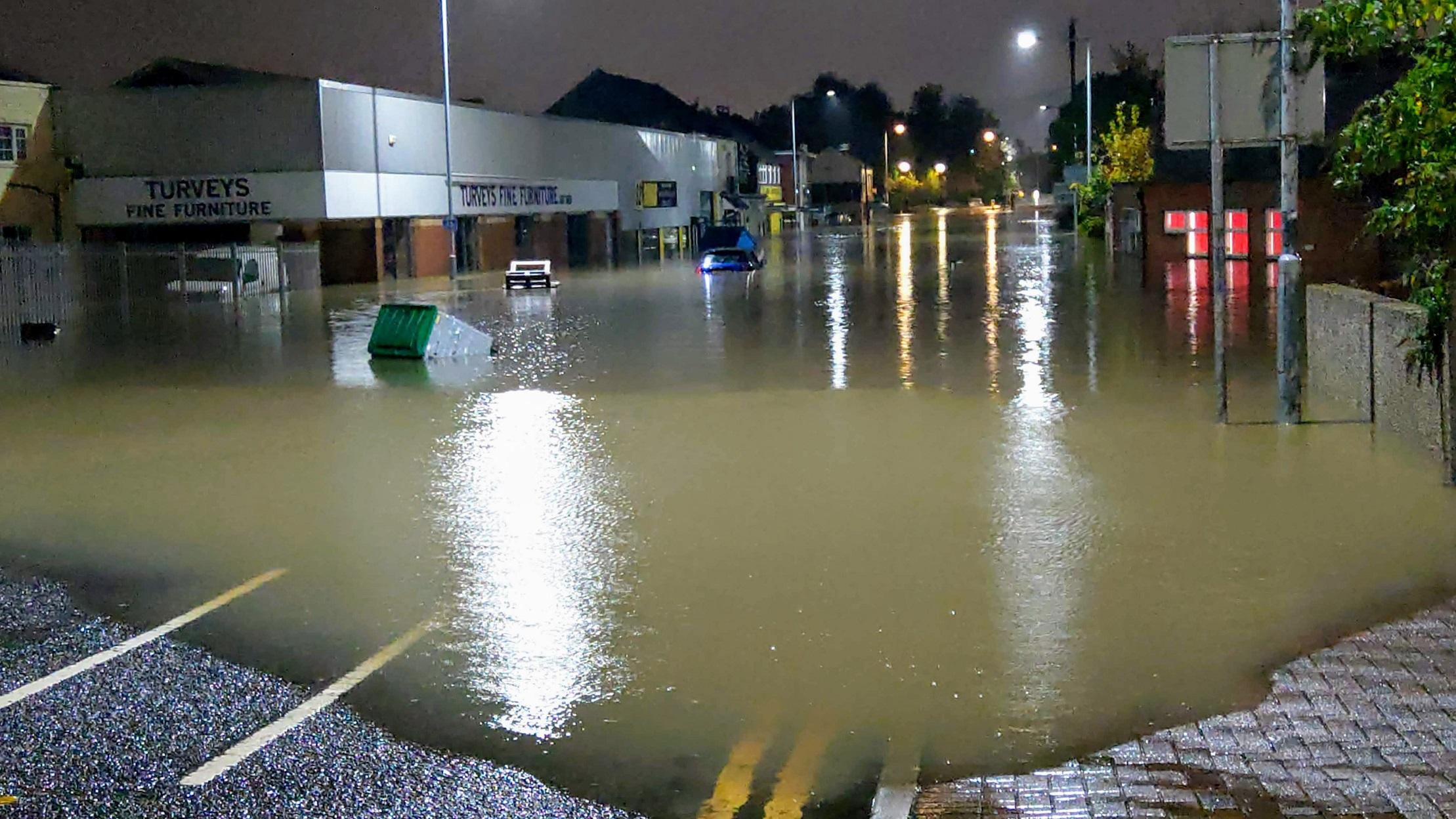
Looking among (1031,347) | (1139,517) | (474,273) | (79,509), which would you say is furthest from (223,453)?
(474,273)

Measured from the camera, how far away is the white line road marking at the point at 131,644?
711cm

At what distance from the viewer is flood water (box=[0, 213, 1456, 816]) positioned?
6.78 m

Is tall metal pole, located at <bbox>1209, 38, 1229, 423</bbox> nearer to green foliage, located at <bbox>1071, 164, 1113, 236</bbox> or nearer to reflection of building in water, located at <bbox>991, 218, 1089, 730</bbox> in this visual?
reflection of building in water, located at <bbox>991, 218, 1089, 730</bbox>

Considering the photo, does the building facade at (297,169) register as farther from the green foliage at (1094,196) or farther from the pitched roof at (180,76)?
the green foliage at (1094,196)

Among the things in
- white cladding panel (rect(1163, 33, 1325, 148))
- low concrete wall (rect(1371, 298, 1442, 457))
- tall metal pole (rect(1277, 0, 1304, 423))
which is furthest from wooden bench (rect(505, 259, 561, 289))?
low concrete wall (rect(1371, 298, 1442, 457))

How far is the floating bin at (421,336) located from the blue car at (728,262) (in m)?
28.0

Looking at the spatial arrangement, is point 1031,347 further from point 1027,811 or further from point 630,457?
point 1027,811

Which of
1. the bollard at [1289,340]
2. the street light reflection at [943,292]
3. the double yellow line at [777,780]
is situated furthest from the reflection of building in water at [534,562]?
the street light reflection at [943,292]

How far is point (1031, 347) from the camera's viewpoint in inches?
869

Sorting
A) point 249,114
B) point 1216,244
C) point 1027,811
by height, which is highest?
point 249,114

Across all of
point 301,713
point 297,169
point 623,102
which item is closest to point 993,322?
point 301,713

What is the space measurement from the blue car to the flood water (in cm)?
2951

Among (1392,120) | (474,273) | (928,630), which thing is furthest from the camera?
(474,273)

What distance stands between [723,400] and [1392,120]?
338 inches
